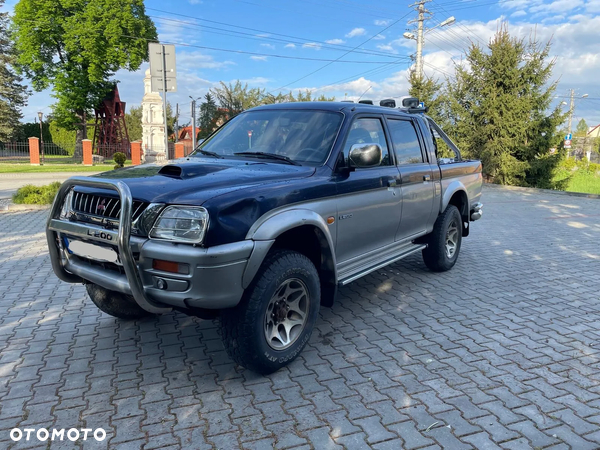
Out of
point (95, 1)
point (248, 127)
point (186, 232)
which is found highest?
point (95, 1)

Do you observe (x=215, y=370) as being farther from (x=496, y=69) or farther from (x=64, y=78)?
(x=64, y=78)

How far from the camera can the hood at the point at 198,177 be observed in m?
2.77

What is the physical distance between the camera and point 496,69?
17766mm

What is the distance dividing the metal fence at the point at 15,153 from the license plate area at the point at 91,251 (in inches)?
1306

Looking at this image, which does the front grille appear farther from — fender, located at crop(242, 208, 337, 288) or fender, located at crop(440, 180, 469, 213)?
fender, located at crop(440, 180, 469, 213)

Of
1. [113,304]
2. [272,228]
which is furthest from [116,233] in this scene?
[113,304]

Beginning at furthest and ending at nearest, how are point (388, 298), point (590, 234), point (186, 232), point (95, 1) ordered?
point (95, 1) < point (590, 234) < point (388, 298) < point (186, 232)

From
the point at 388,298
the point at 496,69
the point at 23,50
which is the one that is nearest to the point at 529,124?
the point at 496,69

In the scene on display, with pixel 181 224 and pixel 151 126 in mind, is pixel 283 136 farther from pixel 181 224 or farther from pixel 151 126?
pixel 151 126

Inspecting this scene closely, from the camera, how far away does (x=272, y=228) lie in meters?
2.91

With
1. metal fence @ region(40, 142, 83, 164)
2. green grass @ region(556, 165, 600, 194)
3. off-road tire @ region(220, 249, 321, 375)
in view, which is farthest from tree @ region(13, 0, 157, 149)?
off-road tire @ region(220, 249, 321, 375)

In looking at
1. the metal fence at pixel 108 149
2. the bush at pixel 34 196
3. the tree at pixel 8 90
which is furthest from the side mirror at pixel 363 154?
the tree at pixel 8 90

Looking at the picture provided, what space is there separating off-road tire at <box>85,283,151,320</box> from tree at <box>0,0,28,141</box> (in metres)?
43.4

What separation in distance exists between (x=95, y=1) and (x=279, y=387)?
136 ft
